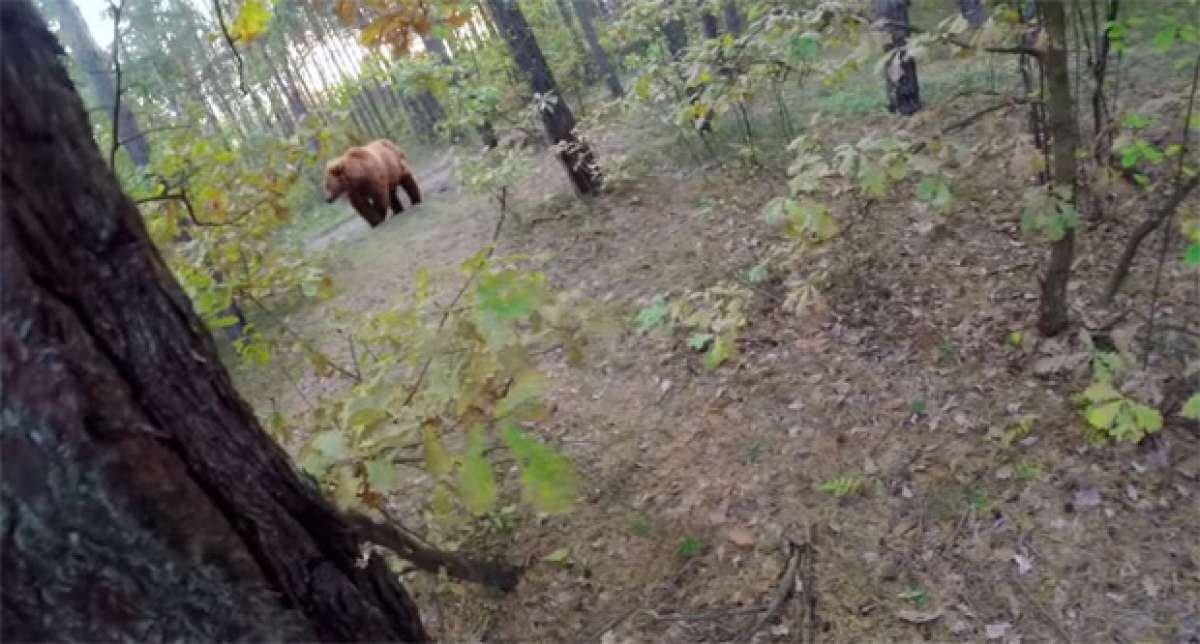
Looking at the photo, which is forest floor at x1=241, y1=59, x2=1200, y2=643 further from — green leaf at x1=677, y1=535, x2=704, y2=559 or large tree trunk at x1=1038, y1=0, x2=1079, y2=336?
large tree trunk at x1=1038, y1=0, x2=1079, y2=336

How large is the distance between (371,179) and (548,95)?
312cm

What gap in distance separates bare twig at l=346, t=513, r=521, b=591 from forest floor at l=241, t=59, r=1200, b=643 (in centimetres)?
11

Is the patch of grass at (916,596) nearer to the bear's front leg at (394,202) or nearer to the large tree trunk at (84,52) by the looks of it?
the large tree trunk at (84,52)

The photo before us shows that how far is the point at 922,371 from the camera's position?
3.86 metres

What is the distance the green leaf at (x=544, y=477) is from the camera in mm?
1564

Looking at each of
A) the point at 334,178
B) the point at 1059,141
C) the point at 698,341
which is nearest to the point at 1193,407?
the point at 1059,141

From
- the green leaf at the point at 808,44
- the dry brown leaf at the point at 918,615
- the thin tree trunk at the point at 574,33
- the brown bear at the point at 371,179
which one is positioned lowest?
the dry brown leaf at the point at 918,615

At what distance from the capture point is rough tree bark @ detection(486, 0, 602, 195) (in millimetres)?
6996

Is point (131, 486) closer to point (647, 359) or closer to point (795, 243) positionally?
point (795, 243)

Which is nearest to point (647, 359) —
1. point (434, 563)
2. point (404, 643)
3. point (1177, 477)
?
point (434, 563)

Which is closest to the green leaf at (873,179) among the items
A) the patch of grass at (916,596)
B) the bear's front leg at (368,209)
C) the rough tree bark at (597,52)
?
the patch of grass at (916,596)

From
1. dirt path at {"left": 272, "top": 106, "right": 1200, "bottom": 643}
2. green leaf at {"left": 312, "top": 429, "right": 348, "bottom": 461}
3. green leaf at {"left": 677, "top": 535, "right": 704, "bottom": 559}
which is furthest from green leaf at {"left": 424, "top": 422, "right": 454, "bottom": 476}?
green leaf at {"left": 677, "top": 535, "right": 704, "bottom": 559}

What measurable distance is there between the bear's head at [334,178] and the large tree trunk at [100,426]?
7.54m

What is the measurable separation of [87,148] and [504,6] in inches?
252
